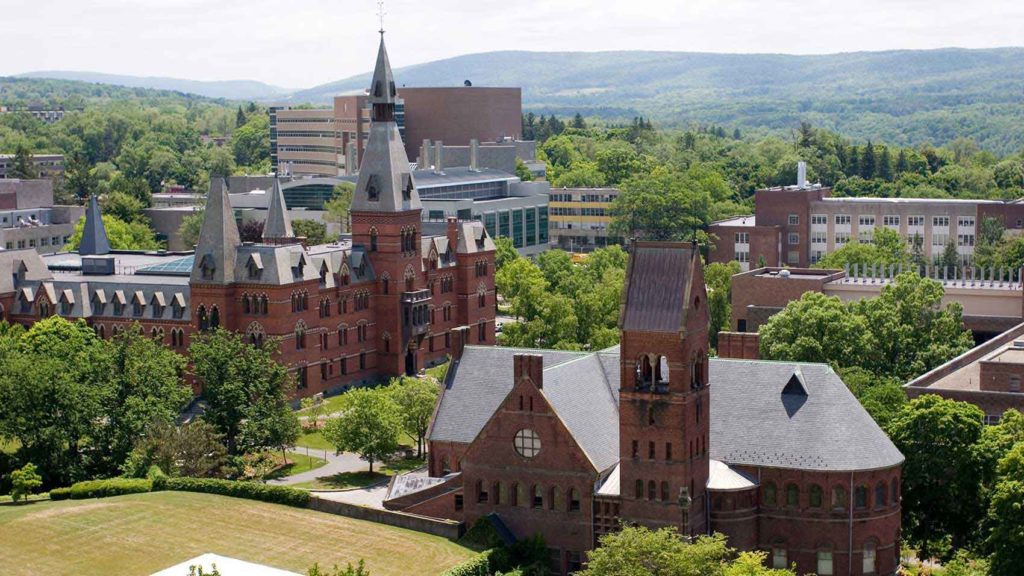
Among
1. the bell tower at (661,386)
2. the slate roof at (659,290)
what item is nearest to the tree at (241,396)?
the bell tower at (661,386)

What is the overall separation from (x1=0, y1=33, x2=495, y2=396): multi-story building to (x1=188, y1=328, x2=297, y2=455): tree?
14749 mm

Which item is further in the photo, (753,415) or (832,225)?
(832,225)

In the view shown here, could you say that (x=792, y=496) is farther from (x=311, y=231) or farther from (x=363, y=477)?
(x=311, y=231)

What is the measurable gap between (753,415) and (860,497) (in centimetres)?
643

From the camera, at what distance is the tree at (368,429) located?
95688 mm


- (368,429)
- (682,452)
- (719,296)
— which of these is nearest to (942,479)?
(682,452)

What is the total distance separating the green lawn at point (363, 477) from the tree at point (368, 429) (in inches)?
34.8

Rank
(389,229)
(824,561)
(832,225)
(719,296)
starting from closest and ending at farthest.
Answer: (824,561), (389,229), (719,296), (832,225)

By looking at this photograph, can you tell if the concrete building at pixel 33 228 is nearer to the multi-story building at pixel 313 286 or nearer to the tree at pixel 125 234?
the tree at pixel 125 234

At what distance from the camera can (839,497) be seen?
72.8m

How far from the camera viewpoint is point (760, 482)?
7375 centimetres

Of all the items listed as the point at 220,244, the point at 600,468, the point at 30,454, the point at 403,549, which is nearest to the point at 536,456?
the point at 600,468

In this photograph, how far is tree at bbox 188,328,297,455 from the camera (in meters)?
94.8

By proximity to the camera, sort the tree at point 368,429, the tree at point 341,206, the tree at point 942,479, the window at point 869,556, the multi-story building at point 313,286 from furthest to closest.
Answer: the tree at point 341,206 < the multi-story building at point 313,286 < the tree at point 368,429 < the tree at point 942,479 < the window at point 869,556
